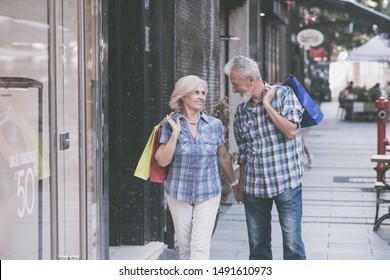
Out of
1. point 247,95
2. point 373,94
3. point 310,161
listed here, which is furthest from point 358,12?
point 247,95

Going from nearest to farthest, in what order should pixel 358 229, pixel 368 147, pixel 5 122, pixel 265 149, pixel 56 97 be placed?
pixel 5 122
pixel 56 97
pixel 265 149
pixel 358 229
pixel 368 147

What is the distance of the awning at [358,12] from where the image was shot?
2467 cm

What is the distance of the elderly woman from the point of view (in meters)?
5.84

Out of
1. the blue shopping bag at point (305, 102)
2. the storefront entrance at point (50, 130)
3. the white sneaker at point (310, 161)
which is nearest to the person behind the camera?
the storefront entrance at point (50, 130)

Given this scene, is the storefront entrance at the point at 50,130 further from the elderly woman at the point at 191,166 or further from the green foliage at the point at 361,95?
the green foliage at the point at 361,95

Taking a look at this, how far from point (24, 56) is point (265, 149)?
5.99 ft

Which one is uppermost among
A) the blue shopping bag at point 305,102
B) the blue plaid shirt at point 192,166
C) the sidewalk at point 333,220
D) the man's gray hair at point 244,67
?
the man's gray hair at point 244,67

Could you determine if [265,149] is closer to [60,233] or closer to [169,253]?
[60,233]

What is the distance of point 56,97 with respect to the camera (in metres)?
5.61

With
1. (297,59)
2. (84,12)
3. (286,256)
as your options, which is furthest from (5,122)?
(297,59)

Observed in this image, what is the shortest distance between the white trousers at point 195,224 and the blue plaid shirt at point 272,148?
0.35 m

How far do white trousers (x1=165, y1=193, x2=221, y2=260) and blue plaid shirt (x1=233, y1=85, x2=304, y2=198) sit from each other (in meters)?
0.35

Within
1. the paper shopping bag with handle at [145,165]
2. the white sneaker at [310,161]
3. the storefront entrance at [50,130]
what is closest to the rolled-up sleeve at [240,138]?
the paper shopping bag with handle at [145,165]

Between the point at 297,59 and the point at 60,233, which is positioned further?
the point at 297,59
